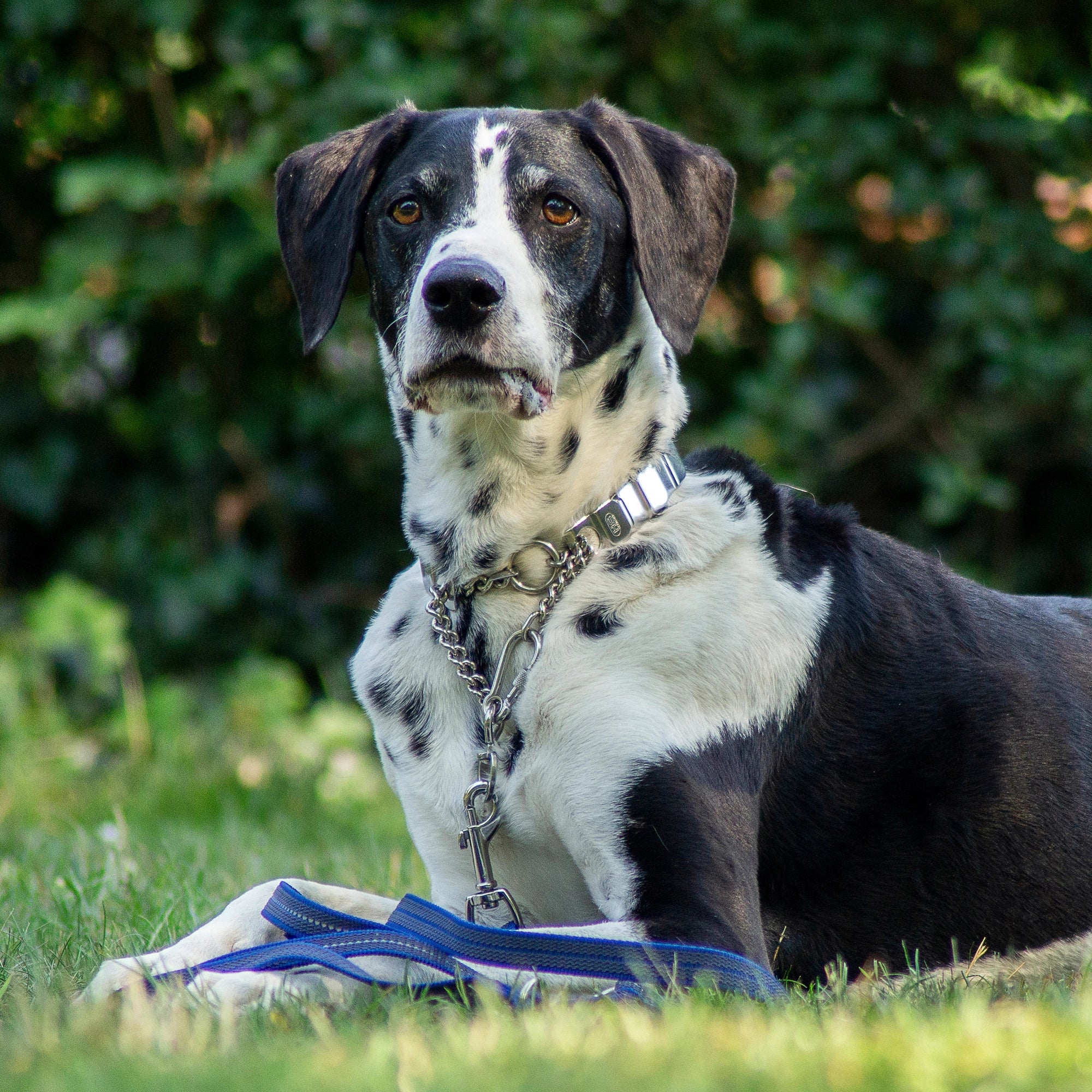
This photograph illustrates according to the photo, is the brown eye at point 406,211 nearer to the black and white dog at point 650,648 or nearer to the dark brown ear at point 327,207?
the black and white dog at point 650,648

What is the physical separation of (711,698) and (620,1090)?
3.31ft

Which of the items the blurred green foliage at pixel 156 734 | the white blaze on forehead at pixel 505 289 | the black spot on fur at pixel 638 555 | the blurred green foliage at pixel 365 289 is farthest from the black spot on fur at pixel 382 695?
the blurred green foliage at pixel 365 289

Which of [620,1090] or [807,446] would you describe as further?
[807,446]

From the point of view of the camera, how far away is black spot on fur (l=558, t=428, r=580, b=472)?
2664 millimetres

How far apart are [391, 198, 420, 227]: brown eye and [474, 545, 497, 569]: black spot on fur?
660 mm

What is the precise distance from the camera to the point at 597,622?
2.45 m

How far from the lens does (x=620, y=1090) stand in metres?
1.44

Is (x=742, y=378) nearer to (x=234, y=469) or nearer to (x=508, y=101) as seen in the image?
(x=508, y=101)

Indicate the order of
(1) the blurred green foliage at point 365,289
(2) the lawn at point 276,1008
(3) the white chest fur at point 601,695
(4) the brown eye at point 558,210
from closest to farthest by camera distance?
(2) the lawn at point 276,1008 < (3) the white chest fur at point 601,695 < (4) the brown eye at point 558,210 < (1) the blurred green foliage at point 365,289

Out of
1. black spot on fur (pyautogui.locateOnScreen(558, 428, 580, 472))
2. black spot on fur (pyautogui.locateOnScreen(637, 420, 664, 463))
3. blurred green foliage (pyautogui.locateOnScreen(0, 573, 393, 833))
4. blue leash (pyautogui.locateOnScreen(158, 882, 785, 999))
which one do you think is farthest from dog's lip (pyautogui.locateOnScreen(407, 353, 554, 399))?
blurred green foliage (pyautogui.locateOnScreen(0, 573, 393, 833))

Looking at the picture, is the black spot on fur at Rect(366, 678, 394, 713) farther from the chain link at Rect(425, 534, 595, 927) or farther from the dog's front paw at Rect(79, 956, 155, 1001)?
the dog's front paw at Rect(79, 956, 155, 1001)

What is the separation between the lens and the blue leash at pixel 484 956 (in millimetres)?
2012

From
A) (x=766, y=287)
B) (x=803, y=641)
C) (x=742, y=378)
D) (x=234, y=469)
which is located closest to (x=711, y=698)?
(x=803, y=641)

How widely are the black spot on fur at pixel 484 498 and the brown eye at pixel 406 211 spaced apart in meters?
0.54
